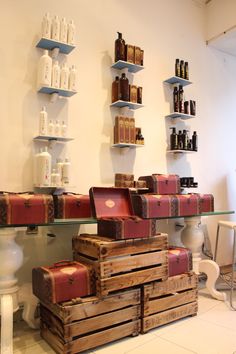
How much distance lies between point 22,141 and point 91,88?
0.88m

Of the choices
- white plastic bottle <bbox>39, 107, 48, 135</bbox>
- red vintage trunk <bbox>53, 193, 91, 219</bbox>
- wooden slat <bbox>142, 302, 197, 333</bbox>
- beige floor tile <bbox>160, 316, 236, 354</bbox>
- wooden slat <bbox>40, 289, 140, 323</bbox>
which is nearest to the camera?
wooden slat <bbox>40, 289, 140, 323</bbox>

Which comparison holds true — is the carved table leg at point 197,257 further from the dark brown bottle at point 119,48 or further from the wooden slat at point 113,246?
the dark brown bottle at point 119,48

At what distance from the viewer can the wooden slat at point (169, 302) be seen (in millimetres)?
2219

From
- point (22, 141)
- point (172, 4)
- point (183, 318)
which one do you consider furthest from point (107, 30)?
point (183, 318)

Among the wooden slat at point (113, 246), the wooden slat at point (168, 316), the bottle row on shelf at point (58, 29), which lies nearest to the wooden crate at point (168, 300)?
the wooden slat at point (168, 316)

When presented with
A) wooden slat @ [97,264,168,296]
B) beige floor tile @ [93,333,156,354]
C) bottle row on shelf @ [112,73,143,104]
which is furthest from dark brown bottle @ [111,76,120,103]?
beige floor tile @ [93,333,156,354]

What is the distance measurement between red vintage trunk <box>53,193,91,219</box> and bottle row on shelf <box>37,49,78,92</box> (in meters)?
0.93

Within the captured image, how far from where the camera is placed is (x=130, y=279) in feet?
6.89

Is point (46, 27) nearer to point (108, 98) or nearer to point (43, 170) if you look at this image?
point (108, 98)

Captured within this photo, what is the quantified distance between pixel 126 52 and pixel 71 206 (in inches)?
65.5

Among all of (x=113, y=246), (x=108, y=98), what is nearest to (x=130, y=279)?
(x=113, y=246)

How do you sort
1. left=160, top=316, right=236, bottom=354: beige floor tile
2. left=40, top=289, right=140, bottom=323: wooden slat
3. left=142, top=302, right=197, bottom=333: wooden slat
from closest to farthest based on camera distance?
left=40, top=289, right=140, bottom=323: wooden slat, left=160, top=316, right=236, bottom=354: beige floor tile, left=142, top=302, right=197, bottom=333: wooden slat

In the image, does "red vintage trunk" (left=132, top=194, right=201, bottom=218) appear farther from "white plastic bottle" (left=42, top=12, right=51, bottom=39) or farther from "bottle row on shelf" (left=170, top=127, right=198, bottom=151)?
"white plastic bottle" (left=42, top=12, right=51, bottom=39)

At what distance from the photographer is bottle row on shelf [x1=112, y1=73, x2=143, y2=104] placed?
2928 mm
